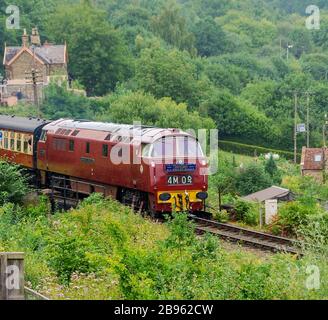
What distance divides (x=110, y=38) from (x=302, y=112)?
1917 centimetres

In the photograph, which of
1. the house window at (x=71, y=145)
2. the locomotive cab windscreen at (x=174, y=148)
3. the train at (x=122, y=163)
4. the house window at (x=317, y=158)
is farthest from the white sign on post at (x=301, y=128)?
the locomotive cab windscreen at (x=174, y=148)

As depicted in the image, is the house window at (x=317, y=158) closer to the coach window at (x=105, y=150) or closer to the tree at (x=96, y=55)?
the tree at (x=96, y=55)

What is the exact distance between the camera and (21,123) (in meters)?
34.3

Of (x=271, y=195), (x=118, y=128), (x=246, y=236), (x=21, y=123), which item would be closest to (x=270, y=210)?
(x=246, y=236)

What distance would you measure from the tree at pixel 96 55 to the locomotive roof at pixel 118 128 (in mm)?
57893

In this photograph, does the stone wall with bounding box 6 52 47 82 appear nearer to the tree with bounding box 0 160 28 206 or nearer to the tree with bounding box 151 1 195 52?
the tree with bounding box 151 1 195 52

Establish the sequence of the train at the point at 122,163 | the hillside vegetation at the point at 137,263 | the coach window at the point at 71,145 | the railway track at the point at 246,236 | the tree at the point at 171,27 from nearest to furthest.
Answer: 1. the hillside vegetation at the point at 137,263
2. the railway track at the point at 246,236
3. the train at the point at 122,163
4. the coach window at the point at 71,145
5. the tree at the point at 171,27

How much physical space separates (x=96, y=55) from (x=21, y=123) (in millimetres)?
56366

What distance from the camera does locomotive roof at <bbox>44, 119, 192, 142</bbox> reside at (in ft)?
86.4

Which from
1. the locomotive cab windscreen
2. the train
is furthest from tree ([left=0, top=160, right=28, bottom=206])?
the locomotive cab windscreen

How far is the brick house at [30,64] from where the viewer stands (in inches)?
3199

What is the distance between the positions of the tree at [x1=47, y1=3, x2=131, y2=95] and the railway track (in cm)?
6450

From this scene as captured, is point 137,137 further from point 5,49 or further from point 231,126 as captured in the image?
point 5,49
